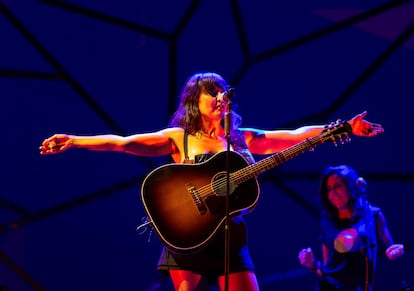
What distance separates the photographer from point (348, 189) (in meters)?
4.95

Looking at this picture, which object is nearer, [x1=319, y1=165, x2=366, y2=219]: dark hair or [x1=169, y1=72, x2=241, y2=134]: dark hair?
[x1=169, y1=72, x2=241, y2=134]: dark hair

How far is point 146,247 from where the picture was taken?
19.9 ft

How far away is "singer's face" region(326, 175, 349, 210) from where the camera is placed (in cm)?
491

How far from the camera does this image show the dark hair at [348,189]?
15.9ft

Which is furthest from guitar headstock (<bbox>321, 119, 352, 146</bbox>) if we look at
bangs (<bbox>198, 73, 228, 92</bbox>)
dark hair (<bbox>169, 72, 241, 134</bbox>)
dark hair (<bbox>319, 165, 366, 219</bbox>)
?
dark hair (<bbox>319, 165, 366, 219</bbox>)

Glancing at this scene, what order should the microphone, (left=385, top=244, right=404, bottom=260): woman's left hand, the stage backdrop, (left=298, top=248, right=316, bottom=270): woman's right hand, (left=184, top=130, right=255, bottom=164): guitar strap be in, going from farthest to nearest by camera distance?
the stage backdrop → (left=385, top=244, right=404, bottom=260): woman's left hand → (left=298, top=248, right=316, bottom=270): woman's right hand → (left=184, top=130, right=255, bottom=164): guitar strap → the microphone

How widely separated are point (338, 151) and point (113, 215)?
8.51 feet

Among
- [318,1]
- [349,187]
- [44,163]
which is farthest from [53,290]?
[318,1]

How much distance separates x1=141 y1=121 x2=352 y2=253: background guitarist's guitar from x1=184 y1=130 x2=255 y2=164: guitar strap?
100mm

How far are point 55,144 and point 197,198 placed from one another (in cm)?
81

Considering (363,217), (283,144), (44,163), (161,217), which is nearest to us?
(161,217)

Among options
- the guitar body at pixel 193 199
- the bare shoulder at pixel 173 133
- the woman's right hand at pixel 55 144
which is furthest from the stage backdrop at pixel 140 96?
the guitar body at pixel 193 199

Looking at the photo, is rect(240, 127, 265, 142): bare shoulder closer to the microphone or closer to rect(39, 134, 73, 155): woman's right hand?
the microphone

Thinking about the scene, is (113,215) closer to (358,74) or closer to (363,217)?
(363,217)
